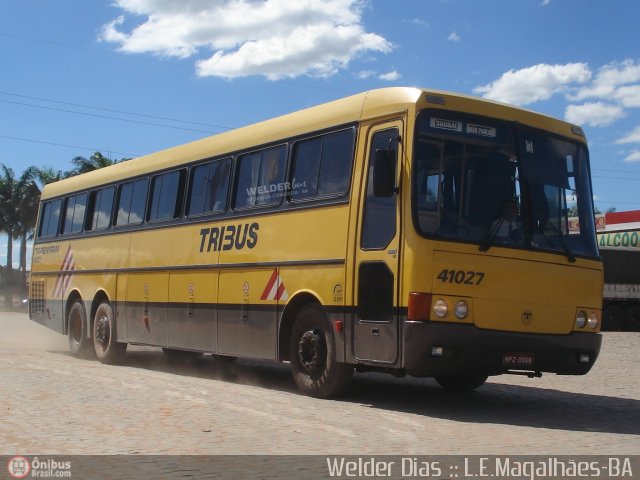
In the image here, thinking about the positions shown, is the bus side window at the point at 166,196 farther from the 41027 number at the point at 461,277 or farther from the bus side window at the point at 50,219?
the 41027 number at the point at 461,277

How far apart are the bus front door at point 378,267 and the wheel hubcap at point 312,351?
78cm

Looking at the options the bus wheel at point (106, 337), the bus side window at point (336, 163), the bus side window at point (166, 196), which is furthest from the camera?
the bus wheel at point (106, 337)

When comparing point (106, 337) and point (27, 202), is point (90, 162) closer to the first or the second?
point (27, 202)

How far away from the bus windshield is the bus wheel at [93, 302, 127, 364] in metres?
8.91

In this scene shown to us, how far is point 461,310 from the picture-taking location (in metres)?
9.60

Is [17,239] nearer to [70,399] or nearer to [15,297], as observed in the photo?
[15,297]

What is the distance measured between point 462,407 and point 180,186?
6.43 meters

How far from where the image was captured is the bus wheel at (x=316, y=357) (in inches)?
424

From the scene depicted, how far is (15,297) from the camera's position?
73250 mm

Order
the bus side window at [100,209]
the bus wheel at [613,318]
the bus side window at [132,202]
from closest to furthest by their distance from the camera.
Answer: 1. the bus side window at [132,202]
2. the bus side window at [100,209]
3. the bus wheel at [613,318]

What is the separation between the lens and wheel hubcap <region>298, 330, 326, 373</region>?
433 inches

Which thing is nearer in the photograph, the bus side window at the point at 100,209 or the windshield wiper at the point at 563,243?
the windshield wiper at the point at 563,243

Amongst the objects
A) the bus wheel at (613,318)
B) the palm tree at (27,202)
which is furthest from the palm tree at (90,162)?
the bus wheel at (613,318)

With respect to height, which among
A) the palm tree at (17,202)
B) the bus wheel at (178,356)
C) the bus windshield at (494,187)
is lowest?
the bus wheel at (178,356)
